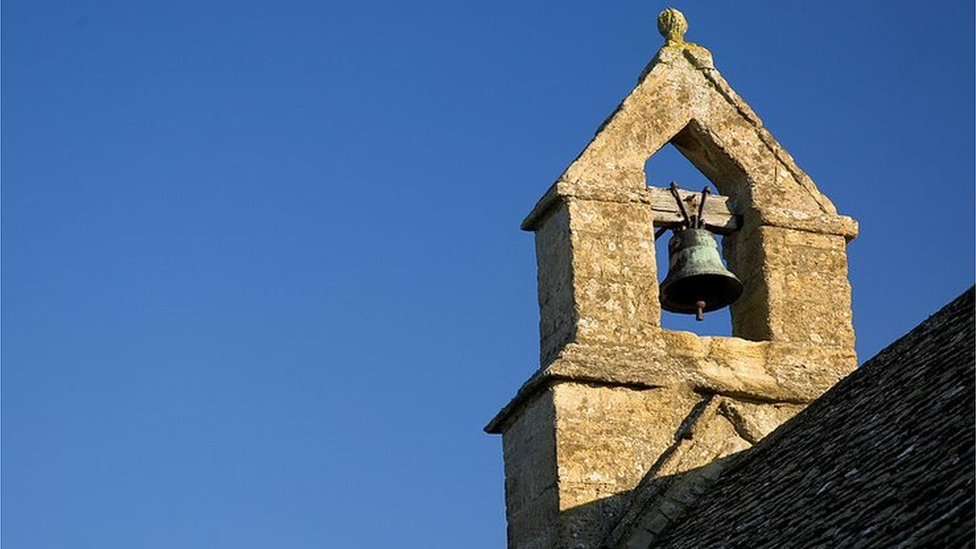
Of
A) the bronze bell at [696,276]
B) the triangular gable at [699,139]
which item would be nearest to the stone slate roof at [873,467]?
the bronze bell at [696,276]

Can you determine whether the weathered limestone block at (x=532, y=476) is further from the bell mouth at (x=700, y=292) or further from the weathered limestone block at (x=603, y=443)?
the bell mouth at (x=700, y=292)

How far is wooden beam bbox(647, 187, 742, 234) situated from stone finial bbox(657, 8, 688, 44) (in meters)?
1.10

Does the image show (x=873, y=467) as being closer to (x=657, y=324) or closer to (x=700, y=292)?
(x=657, y=324)

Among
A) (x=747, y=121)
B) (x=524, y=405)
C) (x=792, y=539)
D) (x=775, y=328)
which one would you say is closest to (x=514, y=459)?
(x=524, y=405)

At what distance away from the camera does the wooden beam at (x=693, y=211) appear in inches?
528

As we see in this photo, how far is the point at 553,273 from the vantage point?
13125 millimetres

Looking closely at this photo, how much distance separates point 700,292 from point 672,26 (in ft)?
6.06

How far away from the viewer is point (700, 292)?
525 inches

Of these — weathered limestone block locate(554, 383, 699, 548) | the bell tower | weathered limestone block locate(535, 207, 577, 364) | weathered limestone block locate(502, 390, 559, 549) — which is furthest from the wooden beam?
weathered limestone block locate(502, 390, 559, 549)

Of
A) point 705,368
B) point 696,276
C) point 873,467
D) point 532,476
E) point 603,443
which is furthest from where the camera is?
point 696,276

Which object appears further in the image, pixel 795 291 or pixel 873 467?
pixel 795 291

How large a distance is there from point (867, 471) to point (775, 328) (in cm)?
349

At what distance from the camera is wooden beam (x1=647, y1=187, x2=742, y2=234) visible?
44.0 ft

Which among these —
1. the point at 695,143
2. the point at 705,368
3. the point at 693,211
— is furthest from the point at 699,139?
the point at 705,368
